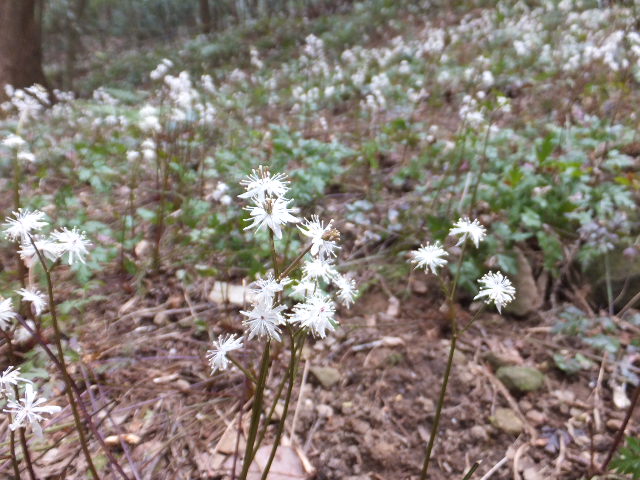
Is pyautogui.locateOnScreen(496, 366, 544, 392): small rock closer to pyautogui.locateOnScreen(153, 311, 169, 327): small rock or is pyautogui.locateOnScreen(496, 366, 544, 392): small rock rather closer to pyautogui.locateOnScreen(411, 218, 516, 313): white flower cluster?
pyautogui.locateOnScreen(411, 218, 516, 313): white flower cluster

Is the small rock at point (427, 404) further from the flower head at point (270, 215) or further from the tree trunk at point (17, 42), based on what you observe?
the tree trunk at point (17, 42)

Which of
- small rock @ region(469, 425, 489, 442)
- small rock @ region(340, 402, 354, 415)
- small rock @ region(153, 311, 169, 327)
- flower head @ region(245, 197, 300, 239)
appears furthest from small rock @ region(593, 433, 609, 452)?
small rock @ region(153, 311, 169, 327)

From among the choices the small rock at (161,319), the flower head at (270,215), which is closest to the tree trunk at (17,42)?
the small rock at (161,319)

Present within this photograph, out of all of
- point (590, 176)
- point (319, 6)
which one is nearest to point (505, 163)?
point (590, 176)

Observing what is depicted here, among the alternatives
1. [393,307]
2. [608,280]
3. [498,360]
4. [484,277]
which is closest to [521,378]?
[498,360]

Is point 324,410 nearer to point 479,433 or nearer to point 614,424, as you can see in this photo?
point 479,433

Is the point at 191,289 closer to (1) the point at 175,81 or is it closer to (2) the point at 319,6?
(1) the point at 175,81
